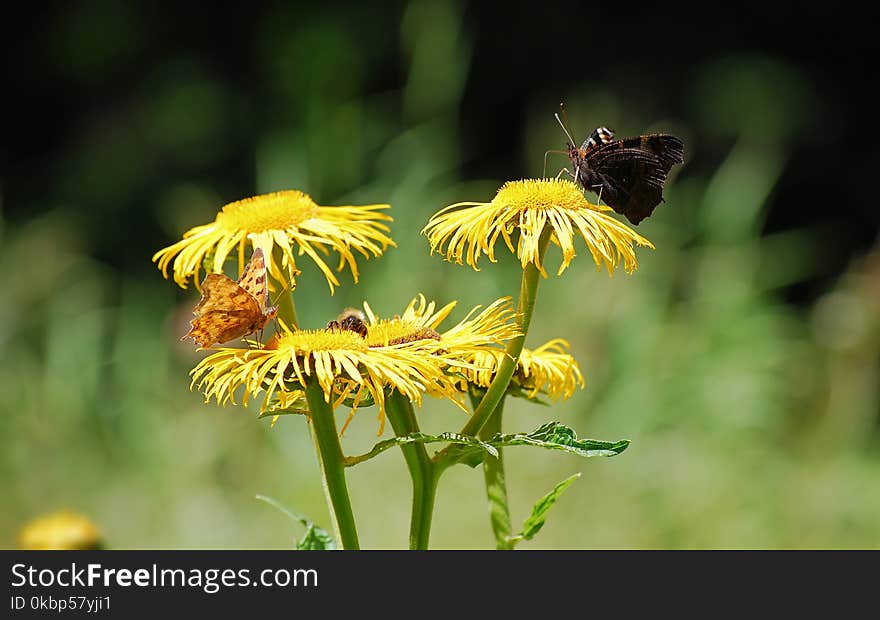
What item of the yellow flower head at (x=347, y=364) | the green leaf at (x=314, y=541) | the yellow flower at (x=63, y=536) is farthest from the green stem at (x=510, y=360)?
the yellow flower at (x=63, y=536)

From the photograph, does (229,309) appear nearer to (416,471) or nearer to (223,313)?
(223,313)

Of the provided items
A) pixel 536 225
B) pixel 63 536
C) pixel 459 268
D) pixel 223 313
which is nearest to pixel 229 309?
pixel 223 313

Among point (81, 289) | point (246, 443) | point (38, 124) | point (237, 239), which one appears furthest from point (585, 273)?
point (38, 124)

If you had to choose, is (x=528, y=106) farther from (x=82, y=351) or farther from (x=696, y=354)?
(x=82, y=351)

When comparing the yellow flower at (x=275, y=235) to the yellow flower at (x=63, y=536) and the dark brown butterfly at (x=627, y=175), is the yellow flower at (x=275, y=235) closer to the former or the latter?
the dark brown butterfly at (x=627, y=175)

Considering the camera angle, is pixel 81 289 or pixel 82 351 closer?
pixel 82 351
